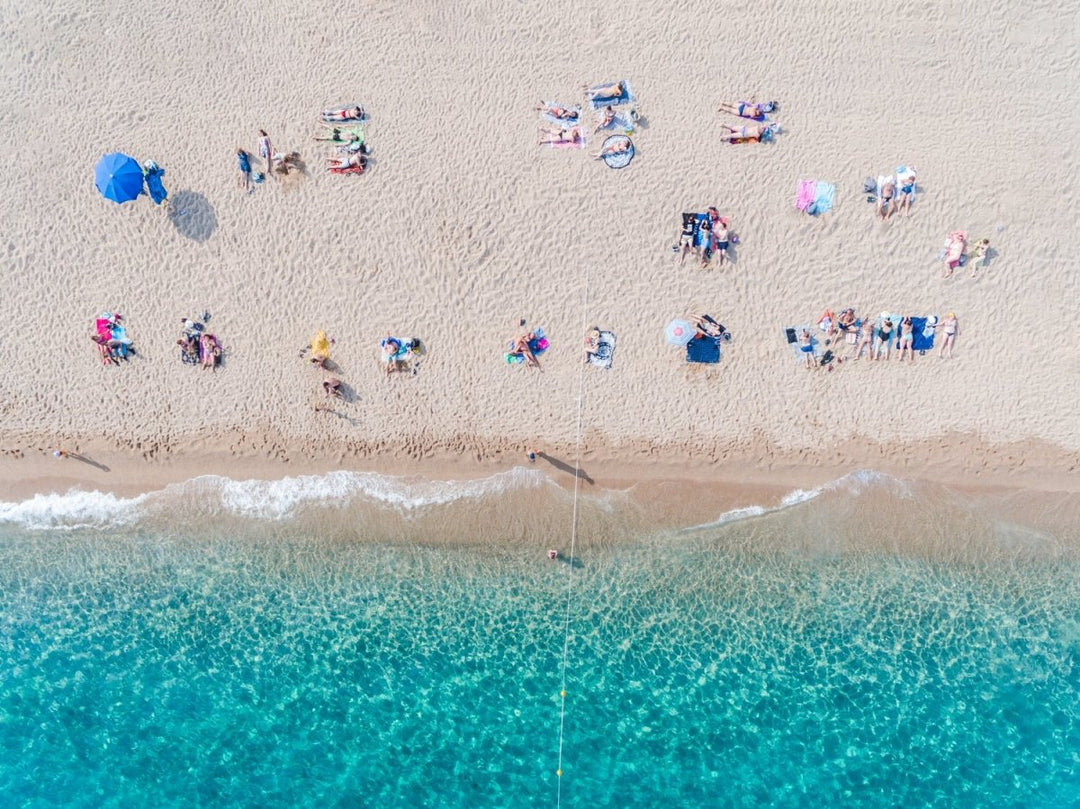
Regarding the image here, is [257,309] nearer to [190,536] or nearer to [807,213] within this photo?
[190,536]

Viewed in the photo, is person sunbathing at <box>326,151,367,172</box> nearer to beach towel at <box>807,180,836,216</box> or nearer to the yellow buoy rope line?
the yellow buoy rope line

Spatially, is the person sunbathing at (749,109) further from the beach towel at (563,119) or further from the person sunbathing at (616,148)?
the beach towel at (563,119)

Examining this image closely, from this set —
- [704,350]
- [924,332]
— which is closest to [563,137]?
[704,350]

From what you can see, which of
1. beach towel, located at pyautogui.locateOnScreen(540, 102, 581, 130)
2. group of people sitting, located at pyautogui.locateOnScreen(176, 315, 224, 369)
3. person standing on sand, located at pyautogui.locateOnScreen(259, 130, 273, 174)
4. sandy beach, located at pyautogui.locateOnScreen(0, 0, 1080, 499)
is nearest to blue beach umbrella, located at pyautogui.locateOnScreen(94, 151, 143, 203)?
sandy beach, located at pyautogui.locateOnScreen(0, 0, 1080, 499)

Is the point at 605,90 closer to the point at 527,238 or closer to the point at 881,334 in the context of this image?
the point at 527,238

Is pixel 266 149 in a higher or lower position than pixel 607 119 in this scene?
lower

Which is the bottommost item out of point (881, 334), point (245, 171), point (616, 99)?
point (881, 334)

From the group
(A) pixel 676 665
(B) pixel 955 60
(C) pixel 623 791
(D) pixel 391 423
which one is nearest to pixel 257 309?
(D) pixel 391 423
